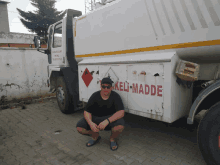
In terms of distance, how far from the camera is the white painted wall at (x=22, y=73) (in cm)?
599

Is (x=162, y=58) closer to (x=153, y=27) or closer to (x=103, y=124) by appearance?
(x=153, y=27)

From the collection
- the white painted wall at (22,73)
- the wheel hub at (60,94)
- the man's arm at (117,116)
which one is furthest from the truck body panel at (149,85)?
the white painted wall at (22,73)

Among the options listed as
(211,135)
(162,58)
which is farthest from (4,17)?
(211,135)

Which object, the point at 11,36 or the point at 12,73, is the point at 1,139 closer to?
the point at 12,73

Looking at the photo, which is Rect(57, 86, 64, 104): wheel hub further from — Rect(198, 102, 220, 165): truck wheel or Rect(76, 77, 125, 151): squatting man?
Rect(198, 102, 220, 165): truck wheel

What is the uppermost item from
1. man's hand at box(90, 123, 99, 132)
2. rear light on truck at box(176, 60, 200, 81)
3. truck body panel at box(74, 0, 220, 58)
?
truck body panel at box(74, 0, 220, 58)

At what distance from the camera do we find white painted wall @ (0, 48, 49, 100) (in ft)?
19.7

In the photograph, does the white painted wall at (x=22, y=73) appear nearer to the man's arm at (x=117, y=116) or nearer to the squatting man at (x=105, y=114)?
the squatting man at (x=105, y=114)

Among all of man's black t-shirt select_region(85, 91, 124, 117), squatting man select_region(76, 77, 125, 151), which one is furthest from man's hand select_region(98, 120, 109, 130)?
man's black t-shirt select_region(85, 91, 124, 117)

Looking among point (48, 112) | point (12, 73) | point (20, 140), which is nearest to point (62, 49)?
point (48, 112)

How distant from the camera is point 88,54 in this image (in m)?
3.47

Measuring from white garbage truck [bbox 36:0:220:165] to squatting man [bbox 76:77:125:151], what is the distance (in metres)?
0.17

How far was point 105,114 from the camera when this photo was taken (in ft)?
9.25

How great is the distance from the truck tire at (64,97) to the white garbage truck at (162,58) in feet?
3.69
